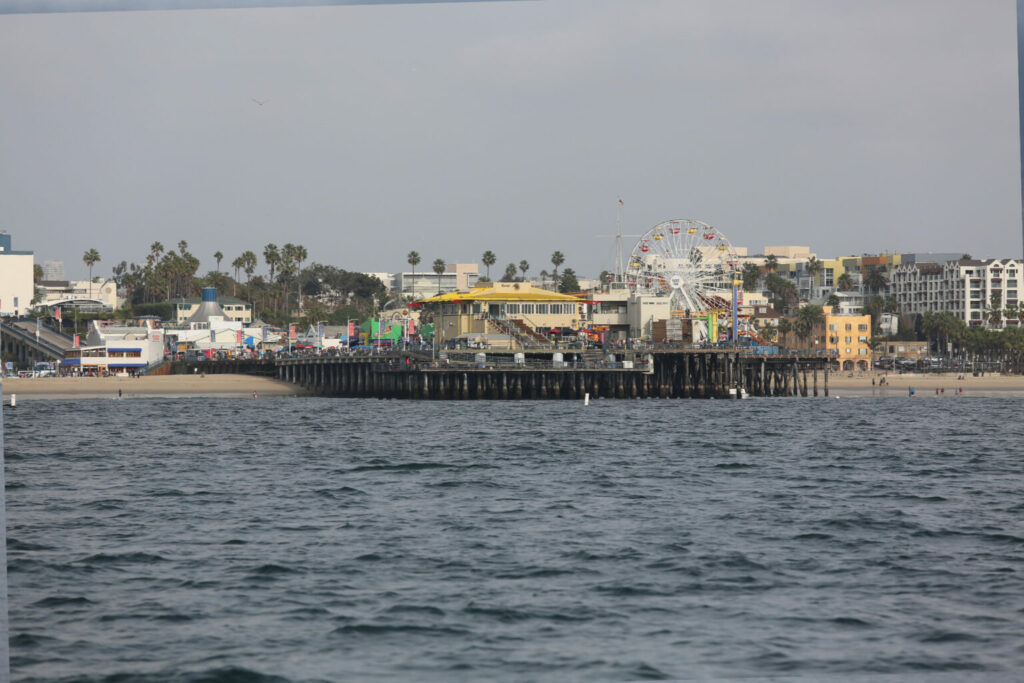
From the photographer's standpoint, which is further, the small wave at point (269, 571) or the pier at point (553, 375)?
the pier at point (553, 375)

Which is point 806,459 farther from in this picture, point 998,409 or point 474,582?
point 998,409

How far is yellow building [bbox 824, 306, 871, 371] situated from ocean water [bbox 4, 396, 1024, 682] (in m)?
106

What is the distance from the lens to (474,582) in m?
18.6

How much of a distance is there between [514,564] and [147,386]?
7814 cm

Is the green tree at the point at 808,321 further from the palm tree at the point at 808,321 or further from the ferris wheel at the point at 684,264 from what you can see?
the ferris wheel at the point at 684,264

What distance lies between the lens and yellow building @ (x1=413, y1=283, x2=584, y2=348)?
9544 cm

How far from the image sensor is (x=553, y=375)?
271 ft

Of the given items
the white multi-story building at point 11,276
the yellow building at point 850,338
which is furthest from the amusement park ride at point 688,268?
the white multi-story building at point 11,276

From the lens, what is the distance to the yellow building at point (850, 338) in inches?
5650

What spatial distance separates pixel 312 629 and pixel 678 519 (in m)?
10.4

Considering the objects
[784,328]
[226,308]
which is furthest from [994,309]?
[226,308]

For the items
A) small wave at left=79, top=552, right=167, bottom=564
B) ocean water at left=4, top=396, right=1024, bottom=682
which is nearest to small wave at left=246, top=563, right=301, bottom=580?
ocean water at left=4, top=396, right=1024, bottom=682

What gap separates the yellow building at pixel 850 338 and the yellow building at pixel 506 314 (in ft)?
175

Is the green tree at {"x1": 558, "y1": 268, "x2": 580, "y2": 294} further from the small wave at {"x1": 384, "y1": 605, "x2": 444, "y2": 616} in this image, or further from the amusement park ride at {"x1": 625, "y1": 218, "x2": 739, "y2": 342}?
the small wave at {"x1": 384, "y1": 605, "x2": 444, "y2": 616}
